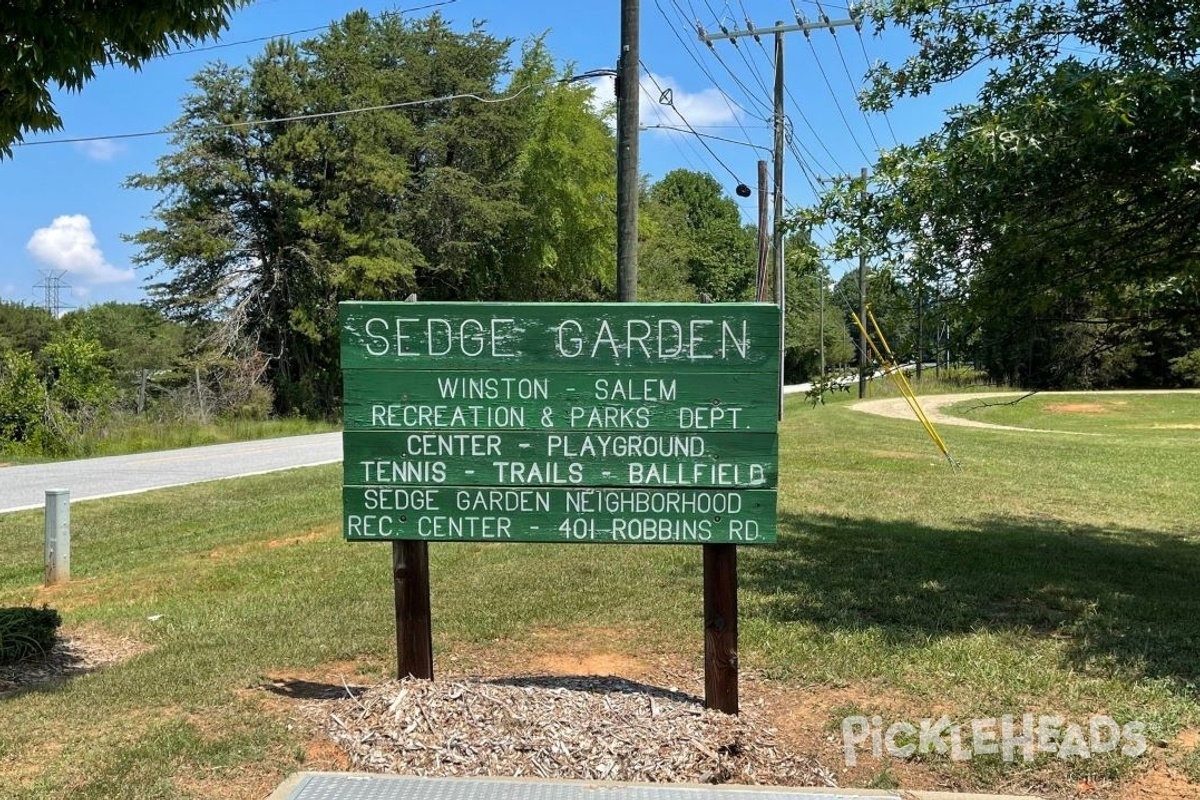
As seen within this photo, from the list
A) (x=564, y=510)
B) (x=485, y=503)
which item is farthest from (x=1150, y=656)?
(x=485, y=503)

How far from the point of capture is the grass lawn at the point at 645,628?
3.63 metres

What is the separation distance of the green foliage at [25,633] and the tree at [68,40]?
8.28 feet

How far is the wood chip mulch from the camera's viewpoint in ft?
11.6

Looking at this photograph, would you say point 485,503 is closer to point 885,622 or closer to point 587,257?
point 885,622

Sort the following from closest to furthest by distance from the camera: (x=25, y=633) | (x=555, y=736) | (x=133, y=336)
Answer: (x=555, y=736)
(x=25, y=633)
(x=133, y=336)

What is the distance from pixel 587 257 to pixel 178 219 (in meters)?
14.1

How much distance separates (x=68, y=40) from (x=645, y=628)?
13.1 feet

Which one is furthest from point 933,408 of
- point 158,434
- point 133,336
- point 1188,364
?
point 133,336

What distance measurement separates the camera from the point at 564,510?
13.1 feet

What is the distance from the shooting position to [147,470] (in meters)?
16.0

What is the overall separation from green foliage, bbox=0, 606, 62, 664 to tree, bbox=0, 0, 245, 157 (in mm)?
2523

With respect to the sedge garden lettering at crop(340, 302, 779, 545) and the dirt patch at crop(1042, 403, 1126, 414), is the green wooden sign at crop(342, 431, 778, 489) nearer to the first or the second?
the sedge garden lettering at crop(340, 302, 779, 545)

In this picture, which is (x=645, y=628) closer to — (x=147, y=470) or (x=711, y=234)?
(x=147, y=470)

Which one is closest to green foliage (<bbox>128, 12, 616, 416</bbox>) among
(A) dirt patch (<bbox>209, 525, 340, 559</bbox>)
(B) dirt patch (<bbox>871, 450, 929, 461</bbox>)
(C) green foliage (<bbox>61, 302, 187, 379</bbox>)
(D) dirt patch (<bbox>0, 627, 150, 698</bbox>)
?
(C) green foliage (<bbox>61, 302, 187, 379</bbox>)
